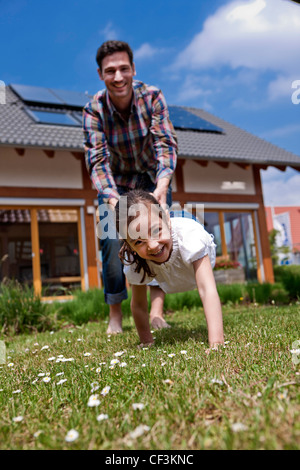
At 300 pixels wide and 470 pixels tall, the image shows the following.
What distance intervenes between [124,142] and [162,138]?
1.05ft

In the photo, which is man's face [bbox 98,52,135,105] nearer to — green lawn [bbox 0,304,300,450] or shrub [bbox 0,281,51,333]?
green lawn [bbox 0,304,300,450]

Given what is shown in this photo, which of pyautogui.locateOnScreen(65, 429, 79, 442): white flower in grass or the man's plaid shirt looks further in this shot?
the man's plaid shirt

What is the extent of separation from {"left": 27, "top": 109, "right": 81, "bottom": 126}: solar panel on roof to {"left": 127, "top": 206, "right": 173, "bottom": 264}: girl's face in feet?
28.9

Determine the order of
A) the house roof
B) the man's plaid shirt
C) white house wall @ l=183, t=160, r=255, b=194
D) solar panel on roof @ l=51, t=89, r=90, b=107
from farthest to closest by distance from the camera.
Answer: solar panel on roof @ l=51, t=89, r=90, b=107 → white house wall @ l=183, t=160, r=255, b=194 → the house roof → the man's plaid shirt

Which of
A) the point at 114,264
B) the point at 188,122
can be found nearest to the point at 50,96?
the point at 188,122

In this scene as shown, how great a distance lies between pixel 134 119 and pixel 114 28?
0.91 meters

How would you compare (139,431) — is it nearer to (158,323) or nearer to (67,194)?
(158,323)

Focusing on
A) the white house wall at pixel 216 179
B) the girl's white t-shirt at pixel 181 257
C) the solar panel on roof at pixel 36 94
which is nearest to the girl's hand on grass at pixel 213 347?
the girl's white t-shirt at pixel 181 257

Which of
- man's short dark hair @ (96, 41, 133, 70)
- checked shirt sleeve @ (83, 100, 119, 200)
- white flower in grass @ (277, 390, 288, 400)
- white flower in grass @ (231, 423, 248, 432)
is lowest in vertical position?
white flower in grass @ (231, 423, 248, 432)

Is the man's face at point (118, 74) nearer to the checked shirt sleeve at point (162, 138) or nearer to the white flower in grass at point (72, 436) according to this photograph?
the checked shirt sleeve at point (162, 138)

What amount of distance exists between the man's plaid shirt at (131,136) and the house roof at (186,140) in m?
5.98

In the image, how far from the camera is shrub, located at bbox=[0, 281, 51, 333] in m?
5.20

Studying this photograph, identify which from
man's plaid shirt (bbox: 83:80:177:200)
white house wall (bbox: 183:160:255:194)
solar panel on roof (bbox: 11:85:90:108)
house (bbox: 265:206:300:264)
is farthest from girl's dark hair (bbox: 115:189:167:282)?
house (bbox: 265:206:300:264)

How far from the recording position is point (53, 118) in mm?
10953
